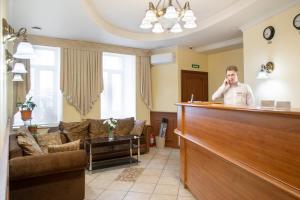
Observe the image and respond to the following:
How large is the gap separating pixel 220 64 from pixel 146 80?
220 cm

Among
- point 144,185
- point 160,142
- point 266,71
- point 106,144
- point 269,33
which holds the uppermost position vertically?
point 269,33

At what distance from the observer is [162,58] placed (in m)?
5.98

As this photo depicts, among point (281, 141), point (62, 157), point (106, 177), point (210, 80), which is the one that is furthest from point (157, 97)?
point (281, 141)

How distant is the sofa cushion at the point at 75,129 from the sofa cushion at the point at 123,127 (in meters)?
0.76

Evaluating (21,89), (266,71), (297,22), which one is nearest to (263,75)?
(266,71)

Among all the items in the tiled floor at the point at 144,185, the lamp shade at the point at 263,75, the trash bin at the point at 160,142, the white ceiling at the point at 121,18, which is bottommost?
the tiled floor at the point at 144,185

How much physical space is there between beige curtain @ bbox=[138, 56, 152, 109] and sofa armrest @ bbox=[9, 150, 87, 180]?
3.62 metres

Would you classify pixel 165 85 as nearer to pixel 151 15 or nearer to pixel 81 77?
pixel 81 77

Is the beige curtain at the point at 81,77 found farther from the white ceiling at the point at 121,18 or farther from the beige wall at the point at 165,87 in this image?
the beige wall at the point at 165,87

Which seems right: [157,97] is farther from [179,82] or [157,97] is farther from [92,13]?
[92,13]

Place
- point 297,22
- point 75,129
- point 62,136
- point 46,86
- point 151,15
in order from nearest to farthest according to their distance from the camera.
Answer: point 151,15
point 297,22
point 62,136
point 75,129
point 46,86

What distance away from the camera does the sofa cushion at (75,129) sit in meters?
4.68

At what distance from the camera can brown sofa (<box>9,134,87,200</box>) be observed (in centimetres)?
243

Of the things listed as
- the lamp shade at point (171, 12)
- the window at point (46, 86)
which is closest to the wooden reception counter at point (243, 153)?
the lamp shade at point (171, 12)
